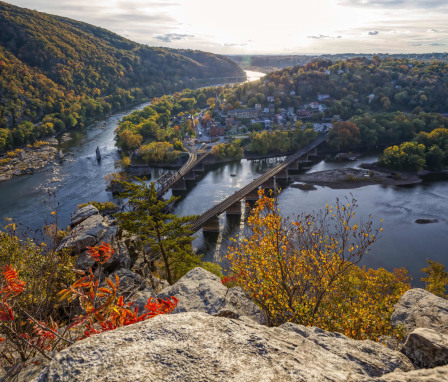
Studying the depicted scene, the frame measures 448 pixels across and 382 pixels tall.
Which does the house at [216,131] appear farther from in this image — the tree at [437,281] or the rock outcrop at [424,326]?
the rock outcrop at [424,326]

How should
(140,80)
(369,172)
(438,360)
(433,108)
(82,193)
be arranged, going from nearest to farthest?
(438,360)
(82,193)
(369,172)
(433,108)
(140,80)

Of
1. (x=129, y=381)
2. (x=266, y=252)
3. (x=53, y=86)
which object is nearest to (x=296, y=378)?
(x=129, y=381)

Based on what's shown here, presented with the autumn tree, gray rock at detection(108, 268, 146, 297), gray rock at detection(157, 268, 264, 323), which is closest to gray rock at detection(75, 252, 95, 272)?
gray rock at detection(108, 268, 146, 297)

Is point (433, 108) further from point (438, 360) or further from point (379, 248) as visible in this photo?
point (438, 360)

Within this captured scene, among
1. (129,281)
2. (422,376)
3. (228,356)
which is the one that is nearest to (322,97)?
(129,281)

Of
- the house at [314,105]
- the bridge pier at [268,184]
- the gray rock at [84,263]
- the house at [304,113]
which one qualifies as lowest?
the bridge pier at [268,184]

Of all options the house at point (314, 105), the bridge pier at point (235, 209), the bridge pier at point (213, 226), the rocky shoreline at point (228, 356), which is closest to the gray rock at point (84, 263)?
the rocky shoreline at point (228, 356)

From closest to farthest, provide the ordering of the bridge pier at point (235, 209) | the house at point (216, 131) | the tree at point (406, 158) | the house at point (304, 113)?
the bridge pier at point (235, 209), the tree at point (406, 158), the house at point (216, 131), the house at point (304, 113)

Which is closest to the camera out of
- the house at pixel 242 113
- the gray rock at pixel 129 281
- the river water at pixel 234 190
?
the gray rock at pixel 129 281
